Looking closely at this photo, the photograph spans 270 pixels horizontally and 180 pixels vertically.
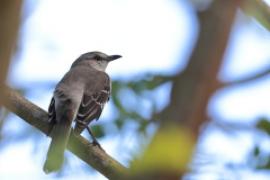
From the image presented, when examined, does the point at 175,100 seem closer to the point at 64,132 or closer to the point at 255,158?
the point at 255,158

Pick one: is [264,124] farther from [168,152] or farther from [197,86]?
[197,86]

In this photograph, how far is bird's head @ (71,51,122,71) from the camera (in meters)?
9.26

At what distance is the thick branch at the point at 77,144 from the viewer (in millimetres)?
4332

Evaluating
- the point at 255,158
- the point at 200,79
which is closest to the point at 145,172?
the point at 200,79

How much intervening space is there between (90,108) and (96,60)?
9.03 feet

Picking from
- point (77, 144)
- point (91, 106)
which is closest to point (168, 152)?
point (77, 144)

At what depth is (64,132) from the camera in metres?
5.30

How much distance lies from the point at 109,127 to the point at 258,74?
2.54 meters

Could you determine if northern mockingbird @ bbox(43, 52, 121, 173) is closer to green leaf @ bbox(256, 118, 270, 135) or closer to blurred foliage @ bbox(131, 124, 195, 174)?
green leaf @ bbox(256, 118, 270, 135)

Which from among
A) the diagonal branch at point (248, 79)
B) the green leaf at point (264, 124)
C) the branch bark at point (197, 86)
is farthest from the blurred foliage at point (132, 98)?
the branch bark at point (197, 86)

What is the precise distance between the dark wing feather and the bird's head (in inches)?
78.6

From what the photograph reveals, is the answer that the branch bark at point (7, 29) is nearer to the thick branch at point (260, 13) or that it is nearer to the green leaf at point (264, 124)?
the thick branch at point (260, 13)

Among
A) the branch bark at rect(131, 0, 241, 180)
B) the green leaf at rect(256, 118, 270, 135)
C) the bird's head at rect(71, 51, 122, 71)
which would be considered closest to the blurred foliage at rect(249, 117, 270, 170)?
the green leaf at rect(256, 118, 270, 135)

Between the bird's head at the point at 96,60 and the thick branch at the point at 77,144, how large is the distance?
3.80m
